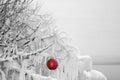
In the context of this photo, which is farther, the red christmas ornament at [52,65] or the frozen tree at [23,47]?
the frozen tree at [23,47]

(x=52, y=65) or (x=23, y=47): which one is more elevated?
(x=23, y=47)

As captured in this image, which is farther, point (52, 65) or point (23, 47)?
point (23, 47)

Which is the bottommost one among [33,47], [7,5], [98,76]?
[98,76]

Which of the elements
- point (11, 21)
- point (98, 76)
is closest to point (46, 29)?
point (11, 21)

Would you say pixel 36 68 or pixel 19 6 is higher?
pixel 19 6

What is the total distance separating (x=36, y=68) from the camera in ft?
41.2

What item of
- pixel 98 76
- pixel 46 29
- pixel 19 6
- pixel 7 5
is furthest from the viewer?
pixel 98 76

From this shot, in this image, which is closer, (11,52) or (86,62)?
(11,52)

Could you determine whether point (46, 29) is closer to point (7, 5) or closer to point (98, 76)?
point (7, 5)

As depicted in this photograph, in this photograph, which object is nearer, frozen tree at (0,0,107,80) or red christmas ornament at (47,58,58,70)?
red christmas ornament at (47,58,58,70)

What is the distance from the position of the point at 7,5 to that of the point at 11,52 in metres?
1.53

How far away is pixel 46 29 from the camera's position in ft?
47.6

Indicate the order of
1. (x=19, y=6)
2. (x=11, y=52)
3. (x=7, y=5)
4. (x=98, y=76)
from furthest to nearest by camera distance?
(x=98, y=76), (x=19, y=6), (x=7, y=5), (x=11, y=52)

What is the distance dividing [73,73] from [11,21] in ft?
15.9
